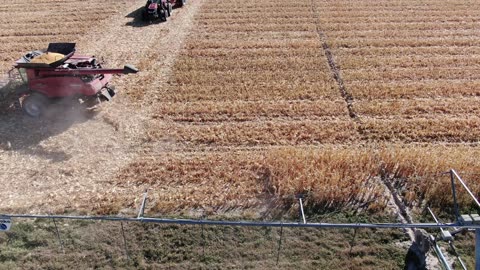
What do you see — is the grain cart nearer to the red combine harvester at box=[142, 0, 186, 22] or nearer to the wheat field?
the red combine harvester at box=[142, 0, 186, 22]

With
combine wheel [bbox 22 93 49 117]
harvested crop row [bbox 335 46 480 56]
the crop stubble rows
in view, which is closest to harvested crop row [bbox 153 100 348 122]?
the crop stubble rows

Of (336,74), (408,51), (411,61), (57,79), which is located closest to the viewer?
(57,79)

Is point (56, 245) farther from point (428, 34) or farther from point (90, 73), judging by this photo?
point (428, 34)

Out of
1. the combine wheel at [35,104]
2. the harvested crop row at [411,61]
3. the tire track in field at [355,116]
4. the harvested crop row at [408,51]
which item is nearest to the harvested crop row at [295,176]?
the tire track in field at [355,116]

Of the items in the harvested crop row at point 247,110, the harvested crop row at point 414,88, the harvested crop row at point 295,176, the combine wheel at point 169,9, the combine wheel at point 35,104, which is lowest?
the harvested crop row at point 295,176

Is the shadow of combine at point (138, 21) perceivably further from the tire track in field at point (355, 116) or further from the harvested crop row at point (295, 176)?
the harvested crop row at point (295, 176)

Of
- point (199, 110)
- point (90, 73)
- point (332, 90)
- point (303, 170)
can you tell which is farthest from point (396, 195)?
point (90, 73)

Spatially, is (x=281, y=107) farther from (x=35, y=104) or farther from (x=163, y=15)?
(x=163, y=15)

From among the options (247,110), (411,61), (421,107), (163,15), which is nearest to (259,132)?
(247,110)
